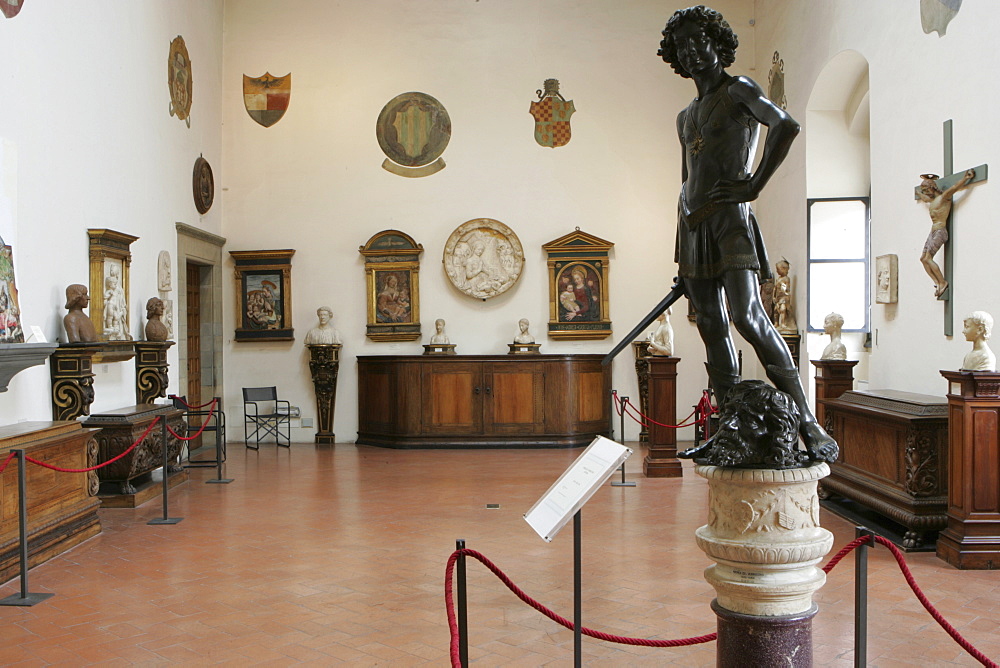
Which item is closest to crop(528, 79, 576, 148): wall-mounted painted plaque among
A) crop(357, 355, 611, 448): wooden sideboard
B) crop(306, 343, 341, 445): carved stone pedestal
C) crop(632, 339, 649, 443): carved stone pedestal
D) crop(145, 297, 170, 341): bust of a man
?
crop(632, 339, 649, 443): carved stone pedestal

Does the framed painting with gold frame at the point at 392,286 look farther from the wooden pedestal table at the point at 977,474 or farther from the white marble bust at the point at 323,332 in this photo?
the wooden pedestal table at the point at 977,474

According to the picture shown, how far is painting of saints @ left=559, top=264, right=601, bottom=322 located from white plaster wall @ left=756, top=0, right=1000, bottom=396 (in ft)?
13.7

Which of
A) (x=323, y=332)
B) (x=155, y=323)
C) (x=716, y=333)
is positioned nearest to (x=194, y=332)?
(x=323, y=332)

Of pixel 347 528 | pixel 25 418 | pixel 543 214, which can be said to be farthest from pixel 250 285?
pixel 347 528

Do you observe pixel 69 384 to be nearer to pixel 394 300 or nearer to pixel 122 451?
pixel 122 451

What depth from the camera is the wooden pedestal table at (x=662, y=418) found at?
945 centimetres

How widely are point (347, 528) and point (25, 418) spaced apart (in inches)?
119

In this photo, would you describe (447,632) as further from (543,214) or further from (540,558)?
(543,214)

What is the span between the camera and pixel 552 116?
13.2 m

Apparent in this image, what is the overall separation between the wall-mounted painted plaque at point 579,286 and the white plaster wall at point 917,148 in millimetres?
3957

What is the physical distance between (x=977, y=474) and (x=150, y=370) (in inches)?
318

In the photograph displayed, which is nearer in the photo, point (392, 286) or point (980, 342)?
point (980, 342)

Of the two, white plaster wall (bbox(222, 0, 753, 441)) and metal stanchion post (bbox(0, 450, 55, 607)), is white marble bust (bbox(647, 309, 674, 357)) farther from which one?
metal stanchion post (bbox(0, 450, 55, 607))

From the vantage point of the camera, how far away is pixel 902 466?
6.50m
